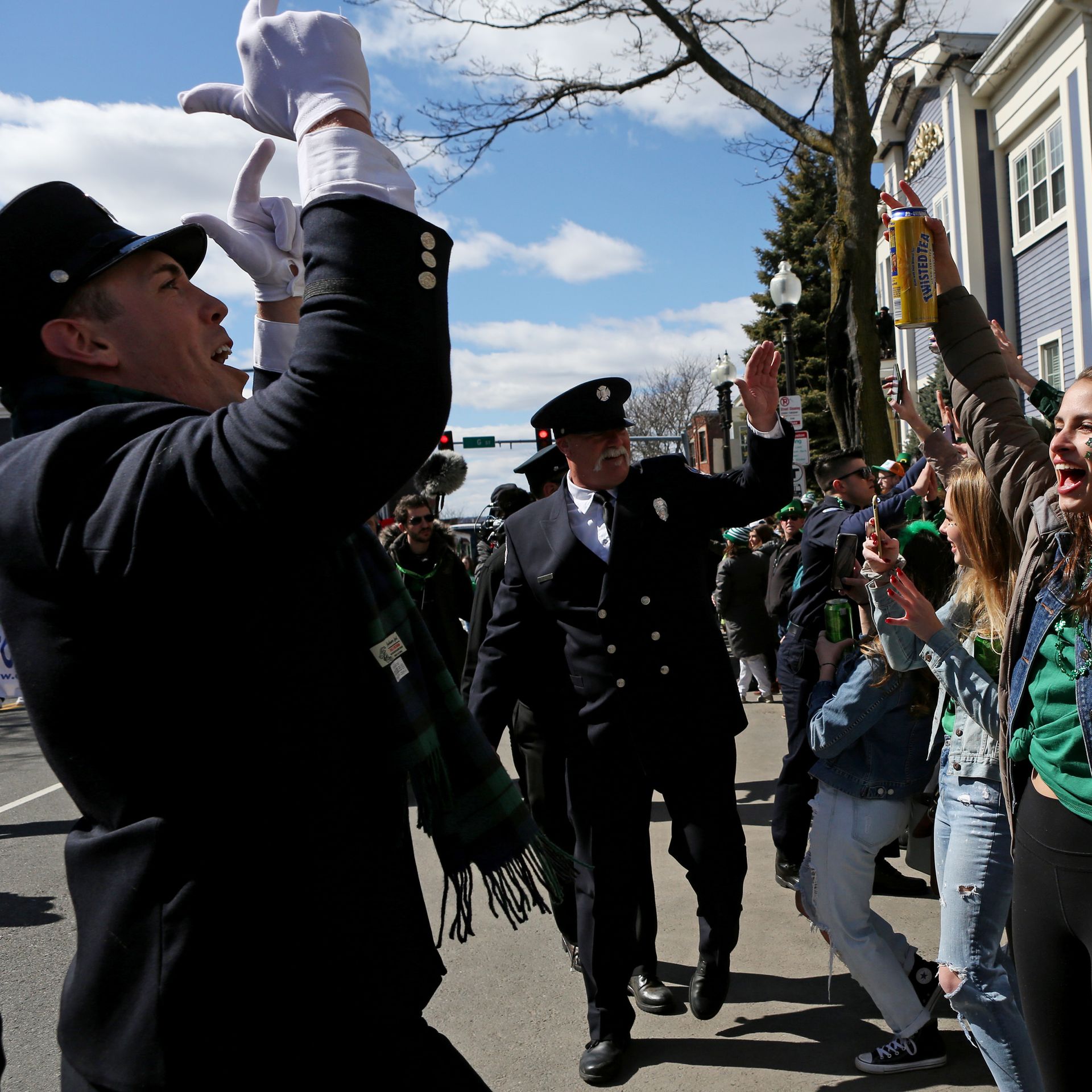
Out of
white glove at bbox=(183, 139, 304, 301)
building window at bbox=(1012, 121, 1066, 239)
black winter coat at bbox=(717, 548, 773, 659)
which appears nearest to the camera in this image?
white glove at bbox=(183, 139, 304, 301)

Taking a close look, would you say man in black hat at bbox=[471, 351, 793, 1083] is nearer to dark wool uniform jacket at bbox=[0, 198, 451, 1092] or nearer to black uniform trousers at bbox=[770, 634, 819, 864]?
black uniform trousers at bbox=[770, 634, 819, 864]

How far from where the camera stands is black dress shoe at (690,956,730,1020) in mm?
3662

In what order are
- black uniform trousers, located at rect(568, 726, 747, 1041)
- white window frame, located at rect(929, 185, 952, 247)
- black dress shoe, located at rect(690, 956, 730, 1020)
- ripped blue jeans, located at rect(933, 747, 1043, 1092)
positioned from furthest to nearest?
white window frame, located at rect(929, 185, 952, 247)
black dress shoe, located at rect(690, 956, 730, 1020)
black uniform trousers, located at rect(568, 726, 747, 1041)
ripped blue jeans, located at rect(933, 747, 1043, 1092)

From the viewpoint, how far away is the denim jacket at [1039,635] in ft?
7.14

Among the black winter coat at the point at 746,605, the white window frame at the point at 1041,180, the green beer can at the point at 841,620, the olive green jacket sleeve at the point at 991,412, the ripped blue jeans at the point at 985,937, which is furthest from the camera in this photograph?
the white window frame at the point at 1041,180

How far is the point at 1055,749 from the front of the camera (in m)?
2.16

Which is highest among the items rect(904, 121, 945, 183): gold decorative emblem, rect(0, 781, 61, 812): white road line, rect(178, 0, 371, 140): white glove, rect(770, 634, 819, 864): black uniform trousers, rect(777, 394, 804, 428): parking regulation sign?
rect(904, 121, 945, 183): gold decorative emblem

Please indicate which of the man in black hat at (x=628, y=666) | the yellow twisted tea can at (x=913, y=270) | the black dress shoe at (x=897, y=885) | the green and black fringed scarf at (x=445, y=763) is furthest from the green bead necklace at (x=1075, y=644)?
the black dress shoe at (x=897, y=885)

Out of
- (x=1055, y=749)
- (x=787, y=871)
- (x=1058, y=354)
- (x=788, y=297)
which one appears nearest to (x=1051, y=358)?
(x=1058, y=354)

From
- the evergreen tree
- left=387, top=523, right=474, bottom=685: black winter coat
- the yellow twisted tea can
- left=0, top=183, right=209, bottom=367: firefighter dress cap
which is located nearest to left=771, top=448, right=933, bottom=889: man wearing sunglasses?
the yellow twisted tea can

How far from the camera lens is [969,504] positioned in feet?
9.35

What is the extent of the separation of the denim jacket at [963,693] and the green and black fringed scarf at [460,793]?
1495 millimetres

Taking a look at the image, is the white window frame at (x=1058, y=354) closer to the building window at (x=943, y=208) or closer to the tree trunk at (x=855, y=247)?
the building window at (x=943, y=208)

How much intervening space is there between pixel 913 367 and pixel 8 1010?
2305 centimetres
